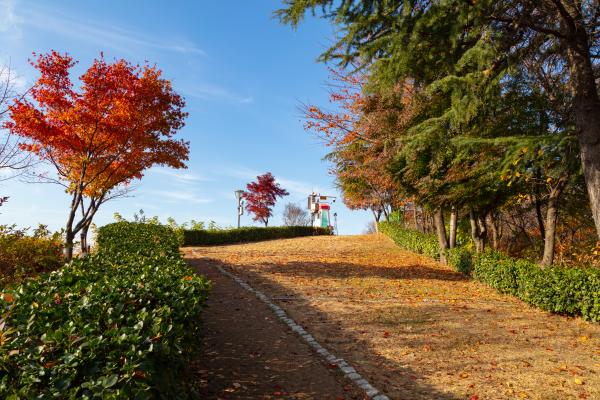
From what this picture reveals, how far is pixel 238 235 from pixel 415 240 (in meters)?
12.3

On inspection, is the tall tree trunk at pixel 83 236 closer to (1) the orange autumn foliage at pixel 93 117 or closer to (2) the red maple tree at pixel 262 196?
(1) the orange autumn foliage at pixel 93 117

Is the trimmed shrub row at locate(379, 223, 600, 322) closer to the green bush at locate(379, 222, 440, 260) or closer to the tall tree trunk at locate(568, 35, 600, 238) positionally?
the tall tree trunk at locate(568, 35, 600, 238)

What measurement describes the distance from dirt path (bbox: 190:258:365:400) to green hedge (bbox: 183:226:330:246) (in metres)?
17.8

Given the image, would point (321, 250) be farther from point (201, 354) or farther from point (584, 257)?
point (201, 354)

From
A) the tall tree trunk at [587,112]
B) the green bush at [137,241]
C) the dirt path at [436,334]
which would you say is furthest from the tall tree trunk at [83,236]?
the tall tree trunk at [587,112]

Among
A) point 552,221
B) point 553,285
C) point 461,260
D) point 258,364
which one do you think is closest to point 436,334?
point 258,364

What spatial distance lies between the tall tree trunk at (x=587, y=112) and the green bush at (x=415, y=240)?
10183 millimetres

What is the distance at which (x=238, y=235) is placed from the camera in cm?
2827

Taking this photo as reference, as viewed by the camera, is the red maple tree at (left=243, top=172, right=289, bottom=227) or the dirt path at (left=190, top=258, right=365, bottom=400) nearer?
the dirt path at (left=190, top=258, right=365, bottom=400)

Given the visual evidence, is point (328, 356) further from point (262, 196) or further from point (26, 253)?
point (262, 196)

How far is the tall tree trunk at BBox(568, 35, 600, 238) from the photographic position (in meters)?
8.62

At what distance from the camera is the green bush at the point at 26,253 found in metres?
10.9

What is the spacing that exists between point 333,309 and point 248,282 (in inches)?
135

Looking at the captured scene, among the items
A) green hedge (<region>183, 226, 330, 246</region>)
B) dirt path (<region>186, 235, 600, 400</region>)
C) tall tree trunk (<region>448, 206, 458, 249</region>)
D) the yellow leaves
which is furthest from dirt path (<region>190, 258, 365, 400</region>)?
green hedge (<region>183, 226, 330, 246</region>)
